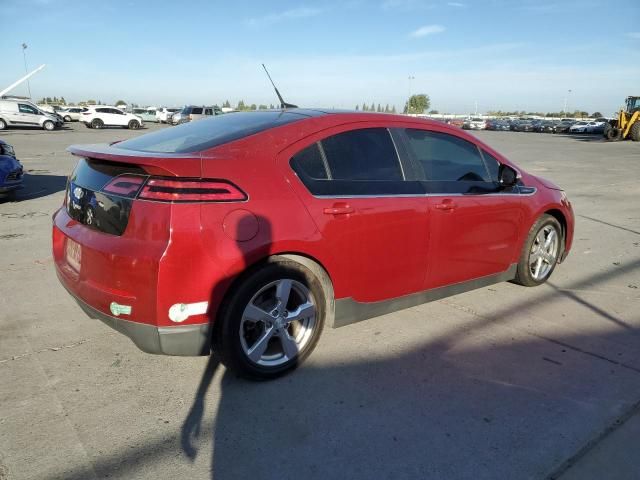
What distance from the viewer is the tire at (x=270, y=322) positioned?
2842 mm

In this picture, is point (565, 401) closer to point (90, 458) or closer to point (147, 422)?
point (147, 422)

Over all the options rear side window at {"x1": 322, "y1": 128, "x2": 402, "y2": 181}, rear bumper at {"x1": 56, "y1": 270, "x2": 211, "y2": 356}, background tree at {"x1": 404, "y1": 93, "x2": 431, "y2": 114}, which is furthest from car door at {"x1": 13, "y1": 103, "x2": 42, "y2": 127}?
background tree at {"x1": 404, "y1": 93, "x2": 431, "y2": 114}

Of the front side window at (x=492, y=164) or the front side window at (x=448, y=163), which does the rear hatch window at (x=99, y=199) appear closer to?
the front side window at (x=448, y=163)

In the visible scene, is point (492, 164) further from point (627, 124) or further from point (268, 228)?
point (627, 124)

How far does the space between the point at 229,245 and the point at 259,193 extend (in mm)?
352

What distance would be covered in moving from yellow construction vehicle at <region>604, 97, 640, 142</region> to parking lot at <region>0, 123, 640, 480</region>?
3373 centimetres

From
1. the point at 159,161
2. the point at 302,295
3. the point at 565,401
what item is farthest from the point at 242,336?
the point at 565,401

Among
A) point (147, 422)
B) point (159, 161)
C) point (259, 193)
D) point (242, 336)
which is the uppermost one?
point (159, 161)

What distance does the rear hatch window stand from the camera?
2.71 metres

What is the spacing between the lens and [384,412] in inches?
109

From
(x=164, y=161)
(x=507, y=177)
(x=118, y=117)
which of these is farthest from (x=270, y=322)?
(x=118, y=117)

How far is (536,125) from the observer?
56.9 metres

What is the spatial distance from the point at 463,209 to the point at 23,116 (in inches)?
1386

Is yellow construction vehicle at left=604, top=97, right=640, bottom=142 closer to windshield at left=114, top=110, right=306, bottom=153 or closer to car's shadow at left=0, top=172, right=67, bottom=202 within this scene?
car's shadow at left=0, top=172, right=67, bottom=202
